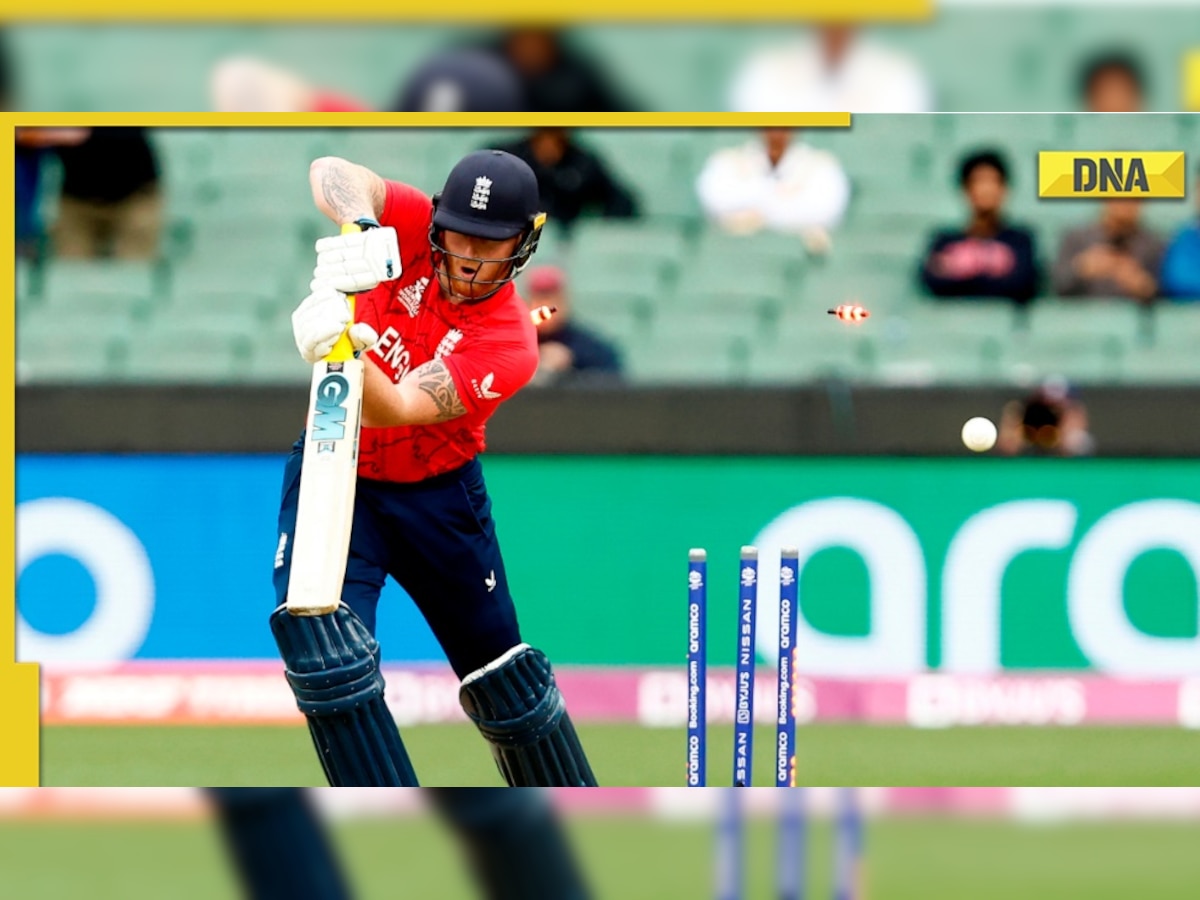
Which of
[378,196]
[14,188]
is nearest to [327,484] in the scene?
[378,196]

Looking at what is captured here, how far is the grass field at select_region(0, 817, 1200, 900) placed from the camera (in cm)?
356

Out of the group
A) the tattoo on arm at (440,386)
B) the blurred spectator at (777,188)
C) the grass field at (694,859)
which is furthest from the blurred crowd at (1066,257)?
the grass field at (694,859)

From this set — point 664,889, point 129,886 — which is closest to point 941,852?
point 664,889

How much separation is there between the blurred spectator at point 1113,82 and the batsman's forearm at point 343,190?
220 inches

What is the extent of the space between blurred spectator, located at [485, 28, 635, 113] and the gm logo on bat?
12.6 ft

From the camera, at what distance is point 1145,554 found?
7.35 metres

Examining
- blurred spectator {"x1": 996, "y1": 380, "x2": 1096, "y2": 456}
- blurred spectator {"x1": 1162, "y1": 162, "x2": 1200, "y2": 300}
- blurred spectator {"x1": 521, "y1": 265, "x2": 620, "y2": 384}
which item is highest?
blurred spectator {"x1": 1162, "y1": 162, "x2": 1200, "y2": 300}

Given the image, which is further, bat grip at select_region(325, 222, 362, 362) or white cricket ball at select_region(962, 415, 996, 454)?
white cricket ball at select_region(962, 415, 996, 454)

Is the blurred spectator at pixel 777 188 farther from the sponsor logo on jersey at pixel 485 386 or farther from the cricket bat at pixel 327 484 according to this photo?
the cricket bat at pixel 327 484

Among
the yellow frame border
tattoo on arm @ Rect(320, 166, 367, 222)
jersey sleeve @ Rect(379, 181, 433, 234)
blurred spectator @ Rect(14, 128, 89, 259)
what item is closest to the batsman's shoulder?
jersey sleeve @ Rect(379, 181, 433, 234)

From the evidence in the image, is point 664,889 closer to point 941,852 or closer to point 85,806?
point 941,852

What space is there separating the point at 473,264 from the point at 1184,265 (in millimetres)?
3795

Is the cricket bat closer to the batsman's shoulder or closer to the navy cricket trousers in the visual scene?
the navy cricket trousers

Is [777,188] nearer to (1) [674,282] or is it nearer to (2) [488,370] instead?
(1) [674,282]
